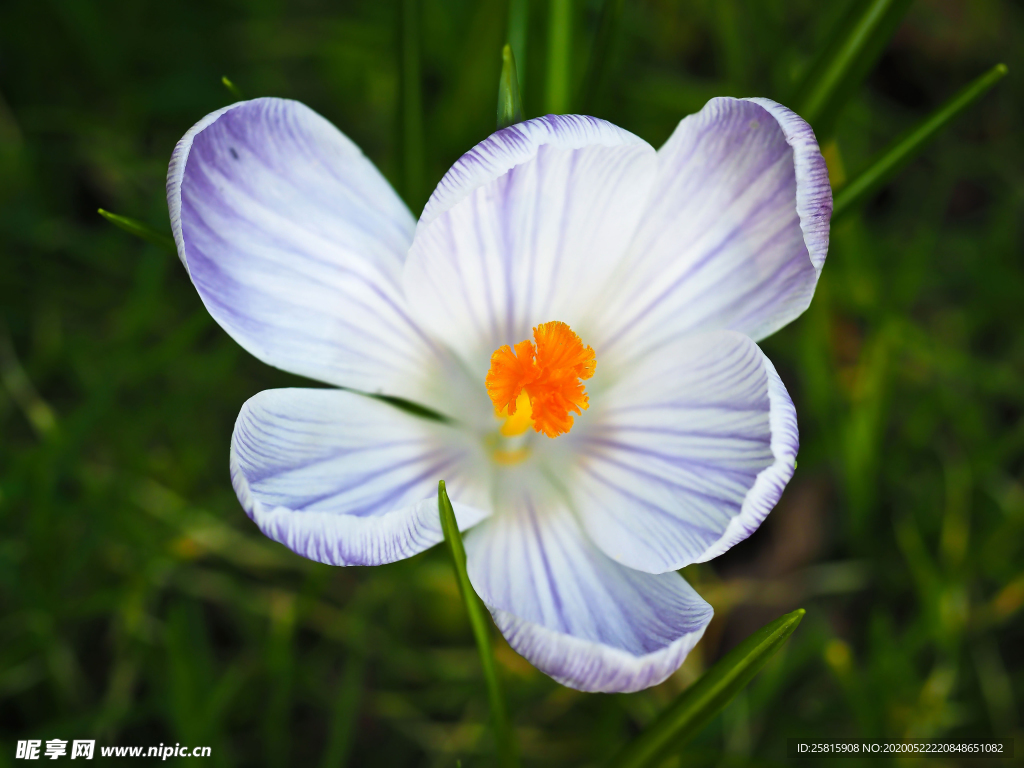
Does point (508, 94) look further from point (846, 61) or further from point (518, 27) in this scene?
point (846, 61)

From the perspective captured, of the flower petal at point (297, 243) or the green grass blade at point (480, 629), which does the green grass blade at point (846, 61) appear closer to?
the flower petal at point (297, 243)

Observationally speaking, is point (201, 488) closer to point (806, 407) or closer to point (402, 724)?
point (402, 724)

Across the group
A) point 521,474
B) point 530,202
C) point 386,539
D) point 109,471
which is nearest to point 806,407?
point 521,474

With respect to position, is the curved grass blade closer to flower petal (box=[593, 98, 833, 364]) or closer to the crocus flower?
the crocus flower

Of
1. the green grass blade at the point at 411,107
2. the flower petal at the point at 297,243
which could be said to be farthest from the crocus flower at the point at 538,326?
the green grass blade at the point at 411,107

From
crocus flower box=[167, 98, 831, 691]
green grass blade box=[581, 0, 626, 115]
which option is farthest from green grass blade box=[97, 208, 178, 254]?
green grass blade box=[581, 0, 626, 115]

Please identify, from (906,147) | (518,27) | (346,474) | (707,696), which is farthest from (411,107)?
(707,696)

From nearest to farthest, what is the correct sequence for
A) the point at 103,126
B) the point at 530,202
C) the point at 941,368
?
the point at 530,202 < the point at 941,368 < the point at 103,126
